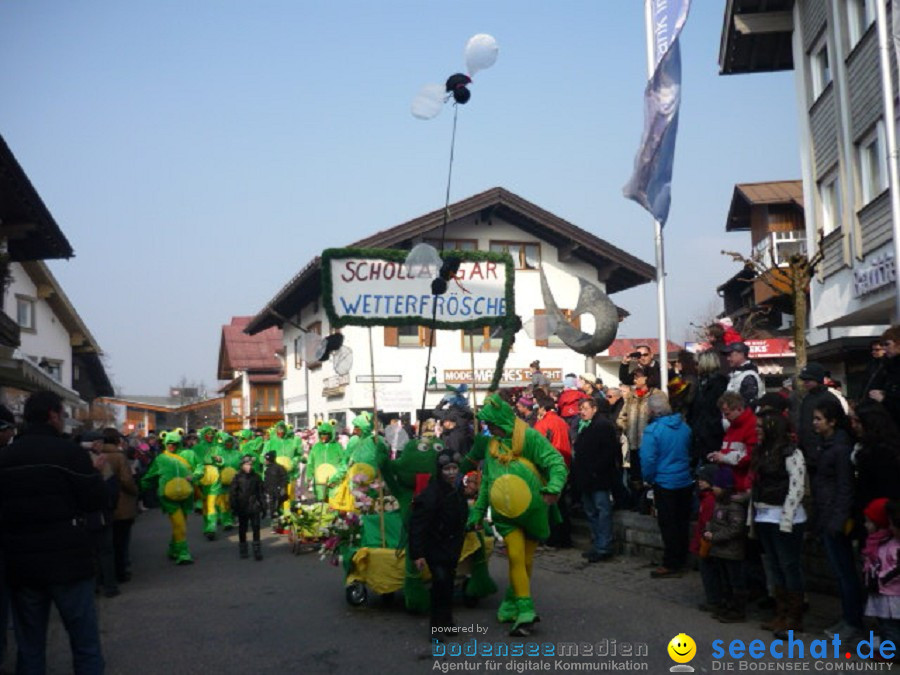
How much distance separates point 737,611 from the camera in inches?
295

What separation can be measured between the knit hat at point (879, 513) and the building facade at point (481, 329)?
18275 millimetres

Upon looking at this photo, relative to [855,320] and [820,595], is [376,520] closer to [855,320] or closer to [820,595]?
[820,595]

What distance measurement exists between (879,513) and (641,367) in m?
5.38

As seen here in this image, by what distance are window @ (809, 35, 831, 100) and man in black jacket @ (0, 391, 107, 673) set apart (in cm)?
1796

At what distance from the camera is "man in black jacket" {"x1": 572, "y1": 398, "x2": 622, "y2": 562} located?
1078 cm

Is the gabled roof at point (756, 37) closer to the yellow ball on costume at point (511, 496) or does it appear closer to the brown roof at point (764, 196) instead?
the brown roof at point (764, 196)

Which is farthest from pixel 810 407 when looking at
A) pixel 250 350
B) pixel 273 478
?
pixel 250 350

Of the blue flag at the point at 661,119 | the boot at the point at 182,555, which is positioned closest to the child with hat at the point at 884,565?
the blue flag at the point at 661,119

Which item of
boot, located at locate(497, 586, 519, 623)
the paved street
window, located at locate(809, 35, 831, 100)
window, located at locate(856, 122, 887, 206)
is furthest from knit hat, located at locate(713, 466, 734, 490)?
window, located at locate(809, 35, 831, 100)

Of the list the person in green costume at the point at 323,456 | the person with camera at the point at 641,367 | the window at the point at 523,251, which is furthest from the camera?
the window at the point at 523,251

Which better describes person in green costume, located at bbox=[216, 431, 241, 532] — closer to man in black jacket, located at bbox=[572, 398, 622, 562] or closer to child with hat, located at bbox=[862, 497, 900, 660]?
man in black jacket, located at bbox=[572, 398, 622, 562]

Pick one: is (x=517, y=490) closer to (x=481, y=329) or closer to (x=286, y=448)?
(x=286, y=448)

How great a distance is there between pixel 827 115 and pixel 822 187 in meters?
1.59

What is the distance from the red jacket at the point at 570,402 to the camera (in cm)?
1291
